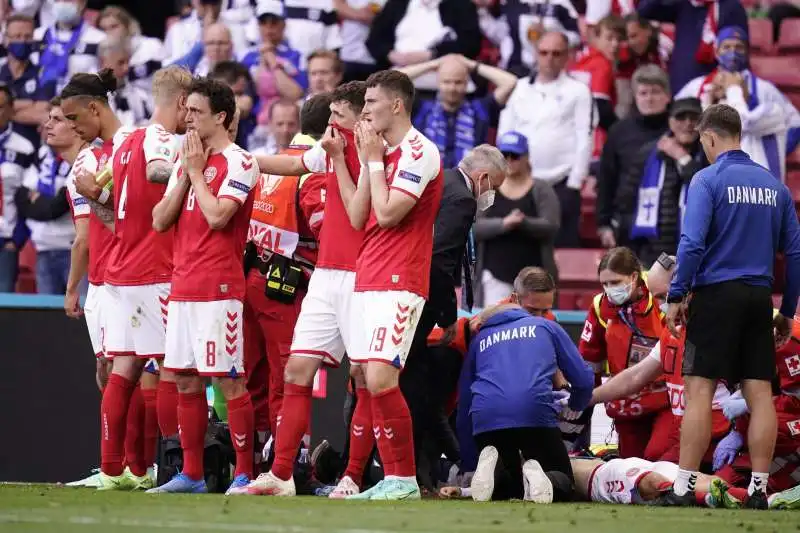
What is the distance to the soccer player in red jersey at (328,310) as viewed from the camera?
8383 mm

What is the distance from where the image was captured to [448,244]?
9062mm

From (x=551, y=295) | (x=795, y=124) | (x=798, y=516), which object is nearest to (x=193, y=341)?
(x=551, y=295)

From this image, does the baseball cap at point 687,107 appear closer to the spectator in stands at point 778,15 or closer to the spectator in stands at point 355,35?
the spectator in stands at point 355,35

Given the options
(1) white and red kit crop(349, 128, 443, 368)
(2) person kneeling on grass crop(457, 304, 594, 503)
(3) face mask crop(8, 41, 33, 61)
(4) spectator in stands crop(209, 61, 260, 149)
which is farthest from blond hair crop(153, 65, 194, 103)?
(3) face mask crop(8, 41, 33, 61)

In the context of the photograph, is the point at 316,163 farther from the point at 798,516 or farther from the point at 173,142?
the point at 798,516

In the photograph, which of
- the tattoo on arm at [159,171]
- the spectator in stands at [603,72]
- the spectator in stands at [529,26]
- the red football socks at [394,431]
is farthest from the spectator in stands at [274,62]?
the red football socks at [394,431]

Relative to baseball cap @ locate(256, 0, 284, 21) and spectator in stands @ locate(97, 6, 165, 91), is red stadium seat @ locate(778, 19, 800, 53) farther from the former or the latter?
spectator in stands @ locate(97, 6, 165, 91)

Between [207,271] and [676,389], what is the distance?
286 centimetres

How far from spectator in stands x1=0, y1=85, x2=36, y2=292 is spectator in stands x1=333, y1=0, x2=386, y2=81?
307 cm

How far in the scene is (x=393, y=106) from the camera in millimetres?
8375

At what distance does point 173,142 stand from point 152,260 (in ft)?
2.27

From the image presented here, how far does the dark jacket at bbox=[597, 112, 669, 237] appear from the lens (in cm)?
1315

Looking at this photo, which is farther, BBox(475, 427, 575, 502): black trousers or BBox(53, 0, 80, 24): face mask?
BBox(53, 0, 80, 24): face mask

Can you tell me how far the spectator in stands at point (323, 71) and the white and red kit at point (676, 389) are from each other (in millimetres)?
5519
